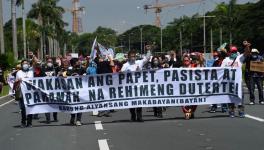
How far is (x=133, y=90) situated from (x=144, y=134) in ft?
9.66

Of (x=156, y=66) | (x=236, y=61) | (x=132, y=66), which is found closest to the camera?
(x=132, y=66)

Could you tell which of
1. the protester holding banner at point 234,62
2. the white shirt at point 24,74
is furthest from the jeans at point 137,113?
the white shirt at point 24,74

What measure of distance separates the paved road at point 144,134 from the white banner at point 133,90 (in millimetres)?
514

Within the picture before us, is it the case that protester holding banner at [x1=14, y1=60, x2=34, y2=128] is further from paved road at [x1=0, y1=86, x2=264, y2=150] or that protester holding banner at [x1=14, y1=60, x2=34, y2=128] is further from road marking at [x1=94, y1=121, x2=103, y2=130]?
road marking at [x1=94, y1=121, x2=103, y2=130]

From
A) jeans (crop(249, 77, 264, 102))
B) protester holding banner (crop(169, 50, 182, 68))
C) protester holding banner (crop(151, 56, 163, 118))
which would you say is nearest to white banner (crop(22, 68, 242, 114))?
protester holding banner (crop(151, 56, 163, 118))

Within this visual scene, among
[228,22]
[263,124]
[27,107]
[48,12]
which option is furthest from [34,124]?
[48,12]

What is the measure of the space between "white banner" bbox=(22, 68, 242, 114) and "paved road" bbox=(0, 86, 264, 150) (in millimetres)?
514

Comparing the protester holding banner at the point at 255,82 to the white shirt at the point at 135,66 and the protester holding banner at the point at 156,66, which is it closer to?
the protester holding banner at the point at 156,66

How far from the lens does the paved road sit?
12883 mm

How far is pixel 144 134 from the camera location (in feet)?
47.9

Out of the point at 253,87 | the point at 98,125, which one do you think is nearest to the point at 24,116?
the point at 98,125

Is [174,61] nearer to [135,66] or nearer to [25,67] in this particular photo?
[135,66]

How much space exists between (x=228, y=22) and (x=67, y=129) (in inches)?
3546

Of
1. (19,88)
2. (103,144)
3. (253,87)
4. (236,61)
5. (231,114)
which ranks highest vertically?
(236,61)
